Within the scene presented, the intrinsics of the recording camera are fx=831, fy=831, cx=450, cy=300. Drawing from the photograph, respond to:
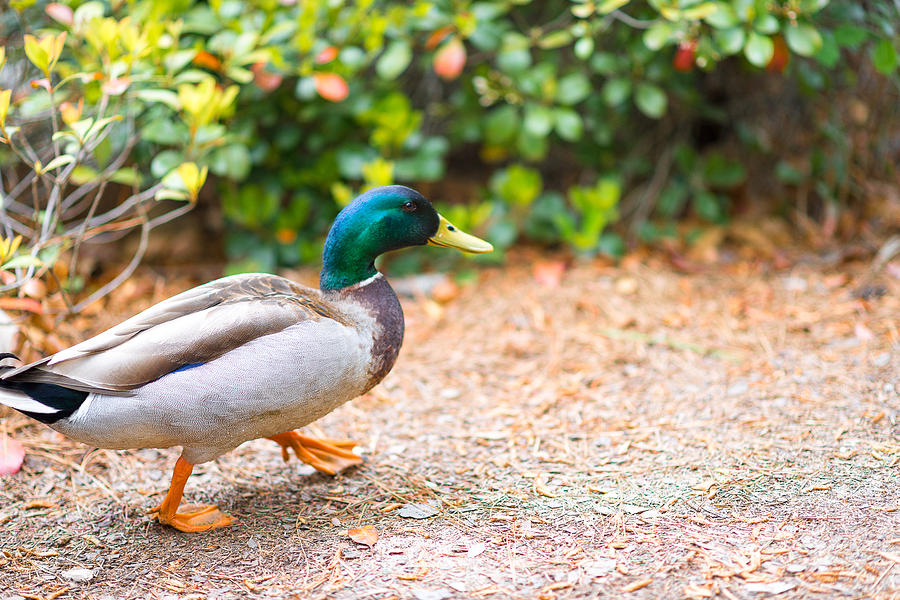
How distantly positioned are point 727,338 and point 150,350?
7.97 ft

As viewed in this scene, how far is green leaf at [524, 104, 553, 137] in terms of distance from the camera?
4113mm

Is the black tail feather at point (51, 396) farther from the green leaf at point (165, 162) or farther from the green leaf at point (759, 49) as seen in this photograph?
the green leaf at point (759, 49)

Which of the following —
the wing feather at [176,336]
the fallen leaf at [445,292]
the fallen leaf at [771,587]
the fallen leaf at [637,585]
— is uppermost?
the wing feather at [176,336]

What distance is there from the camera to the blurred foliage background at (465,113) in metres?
3.52

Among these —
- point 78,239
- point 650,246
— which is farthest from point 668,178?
point 78,239

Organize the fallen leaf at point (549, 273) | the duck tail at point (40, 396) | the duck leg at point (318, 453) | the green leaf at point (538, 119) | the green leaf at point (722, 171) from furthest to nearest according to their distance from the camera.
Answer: the green leaf at point (722, 171), the fallen leaf at point (549, 273), the green leaf at point (538, 119), the duck leg at point (318, 453), the duck tail at point (40, 396)

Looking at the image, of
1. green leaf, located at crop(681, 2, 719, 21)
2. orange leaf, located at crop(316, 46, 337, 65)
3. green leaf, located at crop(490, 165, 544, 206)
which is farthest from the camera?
green leaf, located at crop(490, 165, 544, 206)

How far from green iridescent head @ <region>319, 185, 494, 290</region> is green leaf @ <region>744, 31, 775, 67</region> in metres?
1.68

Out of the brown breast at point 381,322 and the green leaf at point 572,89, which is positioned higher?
the green leaf at point 572,89

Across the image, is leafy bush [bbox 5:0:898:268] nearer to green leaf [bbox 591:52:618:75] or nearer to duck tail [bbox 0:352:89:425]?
green leaf [bbox 591:52:618:75]

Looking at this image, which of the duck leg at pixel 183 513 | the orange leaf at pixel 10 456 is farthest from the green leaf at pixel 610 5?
the orange leaf at pixel 10 456

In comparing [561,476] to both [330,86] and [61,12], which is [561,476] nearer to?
[330,86]

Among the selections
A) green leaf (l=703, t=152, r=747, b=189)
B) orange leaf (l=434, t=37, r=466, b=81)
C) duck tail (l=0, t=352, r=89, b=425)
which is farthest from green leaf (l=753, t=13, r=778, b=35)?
duck tail (l=0, t=352, r=89, b=425)

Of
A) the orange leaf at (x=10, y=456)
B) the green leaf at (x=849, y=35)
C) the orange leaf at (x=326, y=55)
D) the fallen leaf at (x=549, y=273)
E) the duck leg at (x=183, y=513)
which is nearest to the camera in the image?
the duck leg at (x=183, y=513)
